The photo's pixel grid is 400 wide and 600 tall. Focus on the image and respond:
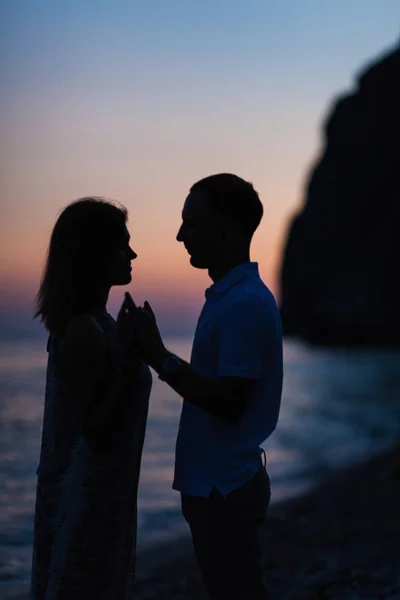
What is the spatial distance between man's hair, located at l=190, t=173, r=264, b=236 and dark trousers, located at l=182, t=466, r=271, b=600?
0.81m

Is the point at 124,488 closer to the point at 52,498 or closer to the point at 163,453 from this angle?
the point at 52,498

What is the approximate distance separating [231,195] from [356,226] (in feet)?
356

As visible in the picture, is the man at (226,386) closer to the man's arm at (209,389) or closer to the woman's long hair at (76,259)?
the man's arm at (209,389)

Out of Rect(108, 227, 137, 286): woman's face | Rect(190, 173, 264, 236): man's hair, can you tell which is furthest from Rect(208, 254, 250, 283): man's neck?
Rect(108, 227, 137, 286): woman's face

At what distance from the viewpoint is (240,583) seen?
2795mm

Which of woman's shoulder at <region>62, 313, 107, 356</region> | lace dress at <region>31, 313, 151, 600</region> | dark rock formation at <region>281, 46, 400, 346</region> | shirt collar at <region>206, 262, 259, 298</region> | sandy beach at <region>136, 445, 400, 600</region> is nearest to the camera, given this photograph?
woman's shoulder at <region>62, 313, 107, 356</region>

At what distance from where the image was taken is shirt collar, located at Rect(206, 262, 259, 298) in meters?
2.83

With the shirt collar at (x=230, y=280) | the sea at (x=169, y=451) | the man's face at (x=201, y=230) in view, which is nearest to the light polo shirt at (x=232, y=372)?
the shirt collar at (x=230, y=280)

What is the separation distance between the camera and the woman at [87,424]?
2.69 meters

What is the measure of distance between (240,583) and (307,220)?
11463cm

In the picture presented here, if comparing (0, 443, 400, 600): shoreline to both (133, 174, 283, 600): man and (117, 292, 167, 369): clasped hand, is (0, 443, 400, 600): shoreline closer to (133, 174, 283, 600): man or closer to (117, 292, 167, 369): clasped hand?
(133, 174, 283, 600): man

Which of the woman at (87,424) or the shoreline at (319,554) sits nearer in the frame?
the woman at (87,424)

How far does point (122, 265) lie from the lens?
9.21ft

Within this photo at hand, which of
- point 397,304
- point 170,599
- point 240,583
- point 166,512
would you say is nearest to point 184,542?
point 166,512
